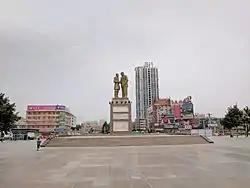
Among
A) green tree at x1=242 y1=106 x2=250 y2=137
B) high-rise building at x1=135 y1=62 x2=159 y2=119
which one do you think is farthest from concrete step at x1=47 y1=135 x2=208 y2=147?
high-rise building at x1=135 y1=62 x2=159 y2=119

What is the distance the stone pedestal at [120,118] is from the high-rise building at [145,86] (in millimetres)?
110454

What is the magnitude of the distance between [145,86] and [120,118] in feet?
377

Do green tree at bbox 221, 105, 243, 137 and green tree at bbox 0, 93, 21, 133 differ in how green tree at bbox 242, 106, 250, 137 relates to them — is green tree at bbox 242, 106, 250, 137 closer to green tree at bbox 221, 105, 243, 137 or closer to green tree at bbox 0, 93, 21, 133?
green tree at bbox 221, 105, 243, 137

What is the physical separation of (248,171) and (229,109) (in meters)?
67.9

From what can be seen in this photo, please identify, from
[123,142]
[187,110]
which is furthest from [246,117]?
[123,142]

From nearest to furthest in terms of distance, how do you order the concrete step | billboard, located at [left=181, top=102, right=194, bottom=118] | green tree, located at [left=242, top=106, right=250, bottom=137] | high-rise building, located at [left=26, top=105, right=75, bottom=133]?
1. the concrete step
2. green tree, located at [left=242, top=106, right=250, bottom=137]
3. billboard, located at [left=181, top=102, right=194, bottom=118]
4. high-rise building, located at [left=26, top=105, right=75, bottom=133]

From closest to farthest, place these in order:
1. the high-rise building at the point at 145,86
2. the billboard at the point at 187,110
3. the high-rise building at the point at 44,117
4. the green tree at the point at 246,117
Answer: the green tree at the point at 246,117 → the billboard at the point at 187,110 → the high-rise building at the point at 44,117 → the high-rise building at the point at 145,86

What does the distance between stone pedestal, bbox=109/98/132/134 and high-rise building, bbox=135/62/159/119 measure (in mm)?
110454

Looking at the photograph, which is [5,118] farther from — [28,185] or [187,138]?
[28,185]

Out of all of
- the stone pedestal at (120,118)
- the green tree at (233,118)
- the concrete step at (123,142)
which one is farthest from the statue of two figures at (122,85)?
the green tree at (233,118)

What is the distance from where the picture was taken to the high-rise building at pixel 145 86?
161 metres

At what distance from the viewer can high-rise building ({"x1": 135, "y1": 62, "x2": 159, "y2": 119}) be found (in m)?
161

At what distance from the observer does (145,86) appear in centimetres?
16450

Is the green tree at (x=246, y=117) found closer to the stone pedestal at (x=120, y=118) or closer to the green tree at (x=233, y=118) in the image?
the green tree at (x=233, y=118)
